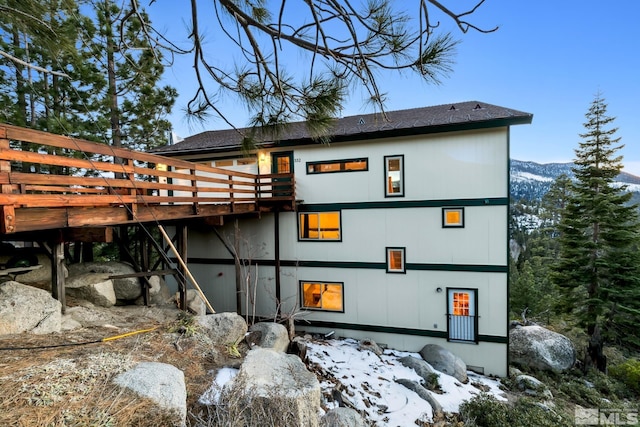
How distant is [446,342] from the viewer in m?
7.96

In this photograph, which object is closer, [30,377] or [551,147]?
[30,377]

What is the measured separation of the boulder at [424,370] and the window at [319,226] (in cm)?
382

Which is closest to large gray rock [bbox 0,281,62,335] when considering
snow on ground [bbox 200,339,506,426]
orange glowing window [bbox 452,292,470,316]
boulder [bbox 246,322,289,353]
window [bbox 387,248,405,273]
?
snow on ground [bbox 200,339,506,426]

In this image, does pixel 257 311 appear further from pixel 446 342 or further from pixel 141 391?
pixel 141 391

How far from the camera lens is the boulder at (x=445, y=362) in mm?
7117

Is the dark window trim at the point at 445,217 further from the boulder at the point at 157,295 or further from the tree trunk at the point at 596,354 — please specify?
the boulder at the point at 157,295

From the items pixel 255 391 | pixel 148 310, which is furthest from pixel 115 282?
pixel 255 391

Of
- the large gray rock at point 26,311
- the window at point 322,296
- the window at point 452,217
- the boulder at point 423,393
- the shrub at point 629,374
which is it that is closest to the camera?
the large gray rock at point 26,311

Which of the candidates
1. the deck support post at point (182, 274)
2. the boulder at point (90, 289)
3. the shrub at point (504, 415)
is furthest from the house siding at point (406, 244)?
the boulder at point (90, 289)

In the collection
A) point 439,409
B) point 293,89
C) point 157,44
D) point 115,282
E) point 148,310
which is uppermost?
point 157,44

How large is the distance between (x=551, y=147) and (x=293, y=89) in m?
63.0

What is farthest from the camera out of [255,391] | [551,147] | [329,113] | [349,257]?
[551,147]

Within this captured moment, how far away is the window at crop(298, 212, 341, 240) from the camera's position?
9047 millimetres

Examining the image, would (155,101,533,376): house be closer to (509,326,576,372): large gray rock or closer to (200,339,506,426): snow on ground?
(200,339,506,426): snow on ground
